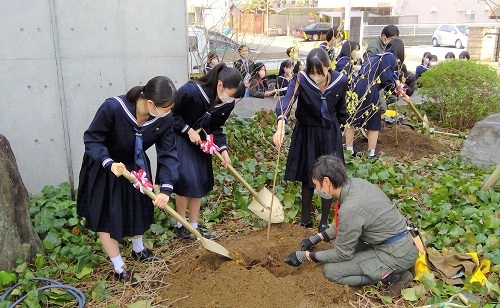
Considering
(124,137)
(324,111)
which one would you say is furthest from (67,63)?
(324,111)

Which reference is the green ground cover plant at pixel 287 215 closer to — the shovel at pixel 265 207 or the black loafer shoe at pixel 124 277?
the black loafer shoe at pixel 124 277

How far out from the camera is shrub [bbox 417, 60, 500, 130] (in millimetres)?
7129

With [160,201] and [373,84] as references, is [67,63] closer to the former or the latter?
[160,201]

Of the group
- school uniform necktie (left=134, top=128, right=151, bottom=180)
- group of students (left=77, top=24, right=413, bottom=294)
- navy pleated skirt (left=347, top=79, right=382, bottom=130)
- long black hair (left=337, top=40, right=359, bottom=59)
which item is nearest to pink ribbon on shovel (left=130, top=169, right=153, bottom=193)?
group of students (left=77, top=24, right=413, bottom=294)

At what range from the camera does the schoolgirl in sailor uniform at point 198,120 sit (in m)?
3.53

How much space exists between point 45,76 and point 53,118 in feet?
1.33

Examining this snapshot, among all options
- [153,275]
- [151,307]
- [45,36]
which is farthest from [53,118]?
[151,307]

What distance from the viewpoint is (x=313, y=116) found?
13.1 feet

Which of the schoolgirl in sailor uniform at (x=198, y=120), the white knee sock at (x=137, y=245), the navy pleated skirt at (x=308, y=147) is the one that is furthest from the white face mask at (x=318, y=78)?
the white knee sock at (x=137, y=245)

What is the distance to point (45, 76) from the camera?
448cm

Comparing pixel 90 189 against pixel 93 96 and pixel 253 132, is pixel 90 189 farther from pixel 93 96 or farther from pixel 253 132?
pixel 253 132

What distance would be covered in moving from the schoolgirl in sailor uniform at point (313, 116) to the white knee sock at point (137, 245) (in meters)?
1.29

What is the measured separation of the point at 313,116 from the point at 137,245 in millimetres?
1776

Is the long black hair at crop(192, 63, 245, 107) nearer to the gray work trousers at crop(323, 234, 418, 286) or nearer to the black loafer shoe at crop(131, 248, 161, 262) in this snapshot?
the black loafer shoe at crop(131, 248, 161, 262)
